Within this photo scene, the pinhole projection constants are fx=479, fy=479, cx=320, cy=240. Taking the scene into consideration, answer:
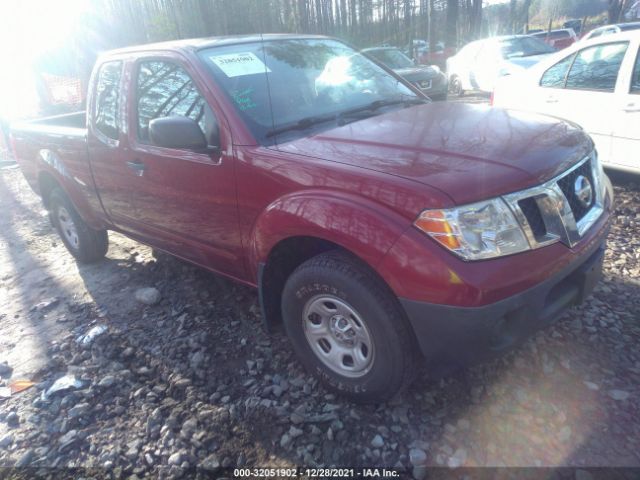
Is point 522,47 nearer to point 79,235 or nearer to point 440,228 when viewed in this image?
point 79,235

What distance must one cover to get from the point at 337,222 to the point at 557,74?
15.2 ft

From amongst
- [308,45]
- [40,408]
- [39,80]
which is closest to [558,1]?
[39,80]

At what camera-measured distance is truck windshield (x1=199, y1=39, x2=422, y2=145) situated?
2746 mm

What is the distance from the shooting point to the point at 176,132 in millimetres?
2604

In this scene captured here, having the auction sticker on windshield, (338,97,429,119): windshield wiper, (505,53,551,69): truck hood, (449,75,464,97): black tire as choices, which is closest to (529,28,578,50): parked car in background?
(449,75,464,97): black tire

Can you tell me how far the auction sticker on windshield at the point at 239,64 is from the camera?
2.89 meters

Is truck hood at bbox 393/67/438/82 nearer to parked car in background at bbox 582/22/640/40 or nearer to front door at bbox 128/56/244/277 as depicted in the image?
parked car in background at bbox 582/22/640/40

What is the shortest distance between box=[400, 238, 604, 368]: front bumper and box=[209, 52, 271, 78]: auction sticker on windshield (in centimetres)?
175

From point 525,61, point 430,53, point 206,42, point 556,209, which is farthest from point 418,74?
point 556,209

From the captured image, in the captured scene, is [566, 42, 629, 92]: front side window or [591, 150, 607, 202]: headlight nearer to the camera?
[591, 150, 607, 202]: headlight

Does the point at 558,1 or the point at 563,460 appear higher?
the point at 558,1

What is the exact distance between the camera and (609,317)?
3.00 metres

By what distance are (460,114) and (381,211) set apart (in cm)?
119

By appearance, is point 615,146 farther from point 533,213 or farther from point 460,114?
point 533,213
